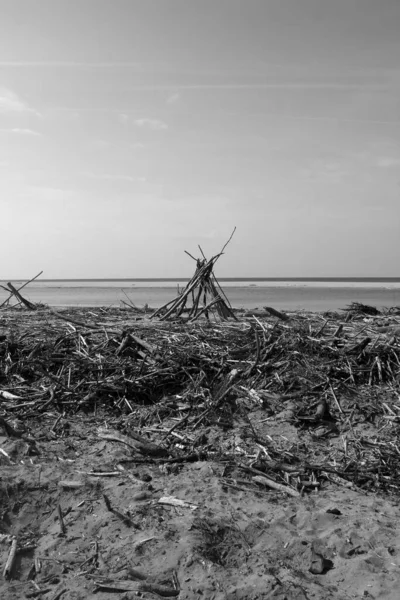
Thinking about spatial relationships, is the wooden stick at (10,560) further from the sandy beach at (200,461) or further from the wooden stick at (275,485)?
the wooden stick at (275,485)

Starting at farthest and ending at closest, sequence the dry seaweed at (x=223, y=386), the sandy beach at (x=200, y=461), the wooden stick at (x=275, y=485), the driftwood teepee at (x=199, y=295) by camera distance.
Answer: the driftwood teepee at (x=199, y=295) < the dry seaweed at (x=223, y=386) < the wooden stick at (x=275, y=485) < the sandy beach at (x=200, y=461)

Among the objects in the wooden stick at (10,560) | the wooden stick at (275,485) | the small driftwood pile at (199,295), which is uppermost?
the small driftwood pile at (199,295)

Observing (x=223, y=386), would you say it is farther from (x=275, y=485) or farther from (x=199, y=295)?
(x=199, y=295)

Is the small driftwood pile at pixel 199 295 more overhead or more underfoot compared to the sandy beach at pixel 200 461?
more overhead

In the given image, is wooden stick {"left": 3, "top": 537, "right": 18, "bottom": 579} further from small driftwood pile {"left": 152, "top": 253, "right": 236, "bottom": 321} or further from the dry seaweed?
small driftwood pile {"left": 152, "top": 253, "right": 236, "bottom": 321}

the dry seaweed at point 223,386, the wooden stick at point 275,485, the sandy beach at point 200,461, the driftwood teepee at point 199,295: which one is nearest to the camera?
the sandy beach at point 200,461

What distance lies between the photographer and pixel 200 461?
4.34m

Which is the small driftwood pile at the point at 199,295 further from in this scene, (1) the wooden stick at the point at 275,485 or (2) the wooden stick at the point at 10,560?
(2) the wooden stick at the point at 10,560

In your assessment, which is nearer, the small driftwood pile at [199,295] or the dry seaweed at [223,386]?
the dry seaweed at [223,386]

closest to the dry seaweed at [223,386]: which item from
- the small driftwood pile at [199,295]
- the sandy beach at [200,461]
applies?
the sandy beach at [200,461]

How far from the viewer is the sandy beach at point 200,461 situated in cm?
314

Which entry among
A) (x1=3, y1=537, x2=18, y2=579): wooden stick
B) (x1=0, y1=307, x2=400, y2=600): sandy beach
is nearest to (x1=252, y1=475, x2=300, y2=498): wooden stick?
(x1=0, y1=307, x2=400, y2=600): sandy beach

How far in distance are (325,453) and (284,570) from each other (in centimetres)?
142

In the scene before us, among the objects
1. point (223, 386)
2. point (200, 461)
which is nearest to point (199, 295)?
point (223, 386)
